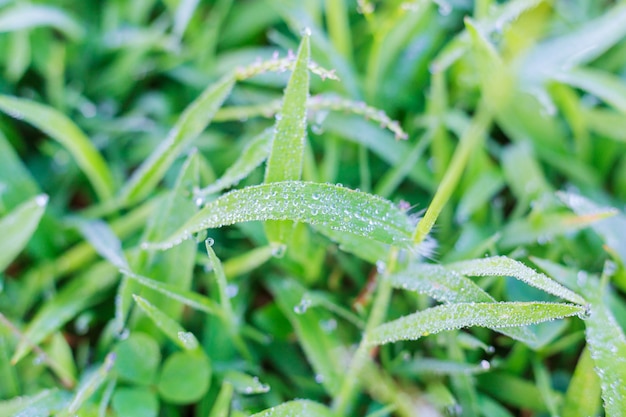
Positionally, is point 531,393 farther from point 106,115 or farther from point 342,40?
point 106,115

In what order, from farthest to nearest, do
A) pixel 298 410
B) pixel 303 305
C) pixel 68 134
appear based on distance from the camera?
pixel 68 134 < pixel 303 305 < pixel 298 410

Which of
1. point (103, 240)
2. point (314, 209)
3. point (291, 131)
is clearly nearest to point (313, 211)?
point (314, 209)

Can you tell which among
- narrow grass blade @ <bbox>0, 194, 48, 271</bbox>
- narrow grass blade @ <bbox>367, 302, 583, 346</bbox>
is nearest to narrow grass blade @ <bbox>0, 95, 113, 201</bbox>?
narrow grass blade @ <bbox>0, 194, 48, 271</bbox>

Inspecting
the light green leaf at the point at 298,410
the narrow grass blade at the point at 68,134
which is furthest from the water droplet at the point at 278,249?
the narrow grass blade at the point at 68,134

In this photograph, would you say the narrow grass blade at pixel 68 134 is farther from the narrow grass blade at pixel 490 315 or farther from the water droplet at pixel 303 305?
the narrow grass blade at pixel 490 315

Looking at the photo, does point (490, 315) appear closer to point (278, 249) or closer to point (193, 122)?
point (278, 249)

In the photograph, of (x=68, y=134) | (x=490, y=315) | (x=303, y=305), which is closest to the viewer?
(x=490, y=315)

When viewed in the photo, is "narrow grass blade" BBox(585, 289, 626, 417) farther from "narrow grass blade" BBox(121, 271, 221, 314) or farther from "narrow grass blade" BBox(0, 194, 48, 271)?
"narrow grass blade" BBox(0, 194, 48, 271)
